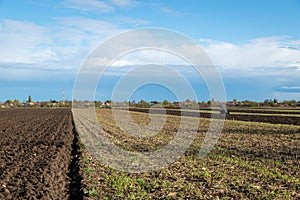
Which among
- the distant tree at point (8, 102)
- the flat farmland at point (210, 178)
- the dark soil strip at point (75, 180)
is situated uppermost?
the distant tree at point (8, 102)

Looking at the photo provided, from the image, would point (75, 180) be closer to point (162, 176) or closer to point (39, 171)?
point (39, 171)

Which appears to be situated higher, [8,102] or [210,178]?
[8,102]

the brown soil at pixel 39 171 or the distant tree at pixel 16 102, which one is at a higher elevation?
the distant tree at pixel 16 102

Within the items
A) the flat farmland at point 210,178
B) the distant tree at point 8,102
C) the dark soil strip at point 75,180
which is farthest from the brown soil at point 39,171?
the distant tree at point 8,102

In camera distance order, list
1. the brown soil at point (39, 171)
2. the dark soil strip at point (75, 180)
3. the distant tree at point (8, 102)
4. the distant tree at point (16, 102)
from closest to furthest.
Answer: the dark soil strip at point (75, 180) → the brown soil at point (39, 171) → the distant tree at point (16, 102) → the distant tree at point (8, 102)

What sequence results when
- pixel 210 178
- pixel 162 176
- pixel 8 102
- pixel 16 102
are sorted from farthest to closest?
1. pixel 16 102
2. pixel 8 102
3. pixel 162 176
4. pixel 210 178

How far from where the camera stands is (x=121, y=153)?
1540 centimetres

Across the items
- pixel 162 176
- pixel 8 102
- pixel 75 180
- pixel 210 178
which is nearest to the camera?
pixel 210 178

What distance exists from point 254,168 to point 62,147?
8.79 metres

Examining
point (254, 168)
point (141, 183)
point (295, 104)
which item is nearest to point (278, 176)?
point (254, 168)

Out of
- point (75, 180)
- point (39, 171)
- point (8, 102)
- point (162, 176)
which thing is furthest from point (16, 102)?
point (162, 176)

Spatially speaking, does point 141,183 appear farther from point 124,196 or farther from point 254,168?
point 254,168

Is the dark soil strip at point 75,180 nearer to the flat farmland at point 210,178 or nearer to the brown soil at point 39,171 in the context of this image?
the brown soil at point 39,171

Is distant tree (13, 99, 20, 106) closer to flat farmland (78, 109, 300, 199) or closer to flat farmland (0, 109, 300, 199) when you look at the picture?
flat farmland (0, 109, 300, 199)
